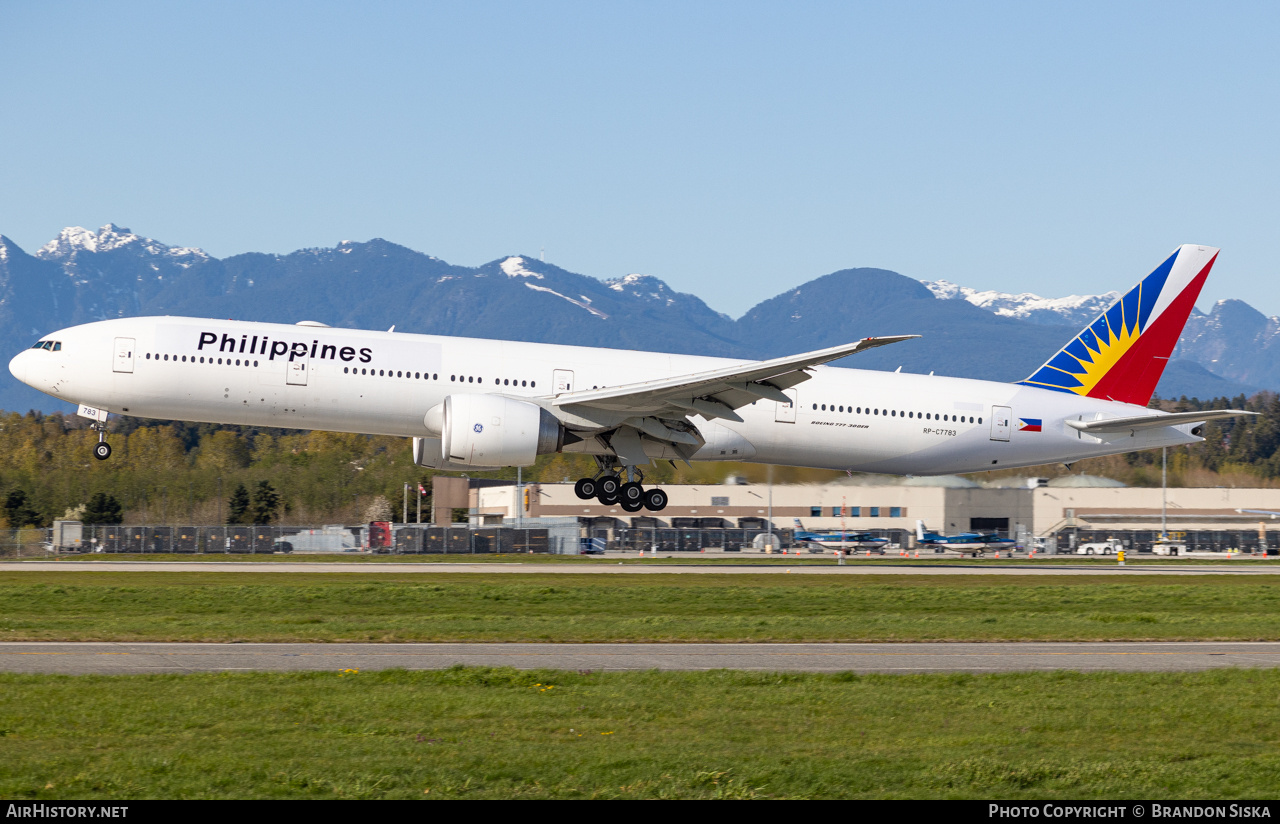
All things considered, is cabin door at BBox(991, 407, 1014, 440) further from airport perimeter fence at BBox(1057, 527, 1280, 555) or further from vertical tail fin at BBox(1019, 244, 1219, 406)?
airport perimeter fence at BBox(1057, 527, 1280, 555)

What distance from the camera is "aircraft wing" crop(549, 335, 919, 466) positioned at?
30250 millimetres

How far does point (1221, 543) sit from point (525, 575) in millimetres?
50546

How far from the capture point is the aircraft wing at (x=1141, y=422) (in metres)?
35.4

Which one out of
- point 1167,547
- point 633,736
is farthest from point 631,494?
point 1167,547

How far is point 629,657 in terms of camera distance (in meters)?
18.0

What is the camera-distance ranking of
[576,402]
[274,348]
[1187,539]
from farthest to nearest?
1. [1187,539]
2. [576,402]
3. [274,348]

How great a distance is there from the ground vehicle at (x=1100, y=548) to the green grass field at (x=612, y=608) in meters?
31.4

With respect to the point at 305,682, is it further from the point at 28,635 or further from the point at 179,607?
the point at 179,607

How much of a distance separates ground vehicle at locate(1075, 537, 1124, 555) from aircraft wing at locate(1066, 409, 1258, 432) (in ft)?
110

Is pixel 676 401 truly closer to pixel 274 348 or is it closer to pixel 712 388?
pixel 712 388

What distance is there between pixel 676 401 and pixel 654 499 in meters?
3.17

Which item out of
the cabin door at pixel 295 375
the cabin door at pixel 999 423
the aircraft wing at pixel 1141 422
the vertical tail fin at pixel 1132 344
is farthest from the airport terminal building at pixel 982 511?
the cabin door at pixel 295 375
